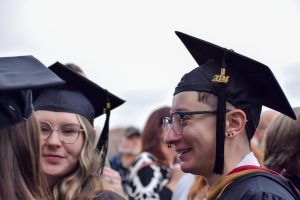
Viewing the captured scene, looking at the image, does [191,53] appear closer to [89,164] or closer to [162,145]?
[89,164]

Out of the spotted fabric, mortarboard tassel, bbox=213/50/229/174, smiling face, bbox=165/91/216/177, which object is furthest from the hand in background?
mortarboard tassel, bbox=213/50/229/174

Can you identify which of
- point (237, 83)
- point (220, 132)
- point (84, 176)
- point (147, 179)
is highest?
point (237, 83)

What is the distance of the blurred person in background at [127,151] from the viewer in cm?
700

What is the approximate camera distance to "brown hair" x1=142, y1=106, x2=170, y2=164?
5410 mm

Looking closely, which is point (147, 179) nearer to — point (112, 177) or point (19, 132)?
point (112, 177)

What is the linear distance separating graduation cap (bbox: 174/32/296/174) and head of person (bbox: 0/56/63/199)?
91cm

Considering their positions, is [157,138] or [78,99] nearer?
[78,99]

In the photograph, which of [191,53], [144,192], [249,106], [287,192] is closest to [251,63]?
[249,106]

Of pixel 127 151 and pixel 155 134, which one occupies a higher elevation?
pixel 155 134

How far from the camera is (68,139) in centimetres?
→ 346

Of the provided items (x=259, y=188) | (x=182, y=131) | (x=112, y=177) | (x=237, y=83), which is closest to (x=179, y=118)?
(x=182, y=131)

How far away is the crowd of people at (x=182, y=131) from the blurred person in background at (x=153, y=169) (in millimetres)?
542

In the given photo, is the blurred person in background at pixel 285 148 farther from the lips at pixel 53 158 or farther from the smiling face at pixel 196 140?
the lips at pixel 53 158

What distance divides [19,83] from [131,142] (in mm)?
5297
